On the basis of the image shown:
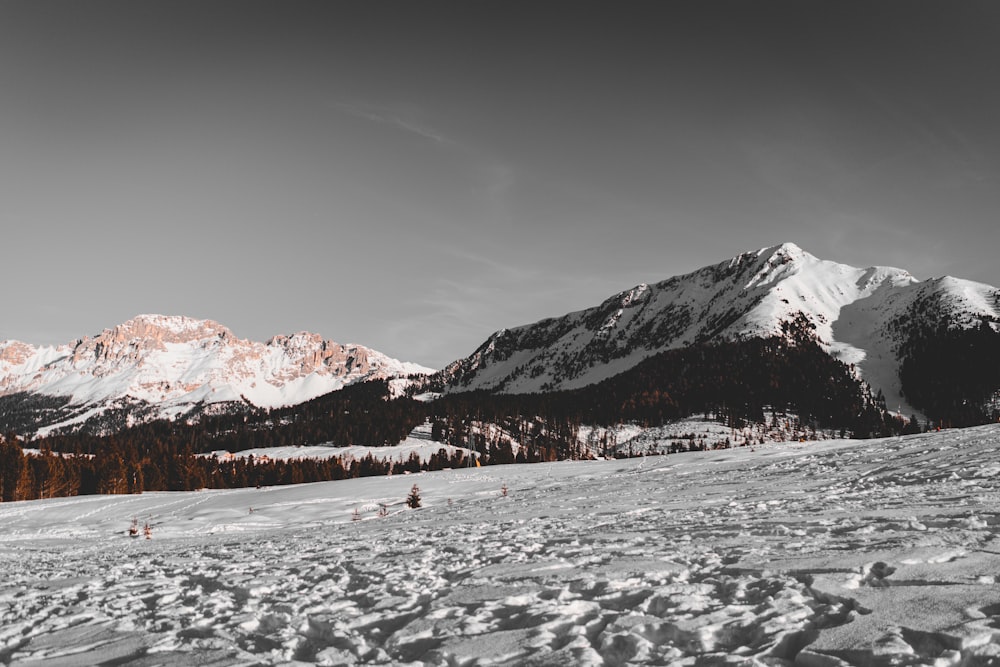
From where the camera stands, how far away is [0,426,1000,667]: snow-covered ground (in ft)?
18.4

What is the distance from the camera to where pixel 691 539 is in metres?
11.8

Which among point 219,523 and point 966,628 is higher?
point 966,628

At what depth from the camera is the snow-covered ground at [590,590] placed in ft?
18.4

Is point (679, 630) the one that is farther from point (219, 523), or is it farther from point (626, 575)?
point (219, 523)

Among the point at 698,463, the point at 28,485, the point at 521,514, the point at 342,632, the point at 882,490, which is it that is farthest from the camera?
the point at 28,485

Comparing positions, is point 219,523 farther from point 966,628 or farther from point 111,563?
point 966,628

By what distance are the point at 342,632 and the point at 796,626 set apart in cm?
518

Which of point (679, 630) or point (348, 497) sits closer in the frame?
point (679, 630)

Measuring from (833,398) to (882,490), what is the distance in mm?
203481

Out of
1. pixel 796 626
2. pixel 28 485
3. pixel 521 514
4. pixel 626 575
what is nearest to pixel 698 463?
pixel 521 514

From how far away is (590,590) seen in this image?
317 inches

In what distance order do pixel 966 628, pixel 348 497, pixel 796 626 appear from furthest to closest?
pixel 348 497
pixel 796 626
pixel 966 628

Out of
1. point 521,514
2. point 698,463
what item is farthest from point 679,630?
point 698,463

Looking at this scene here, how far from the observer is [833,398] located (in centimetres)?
19250
